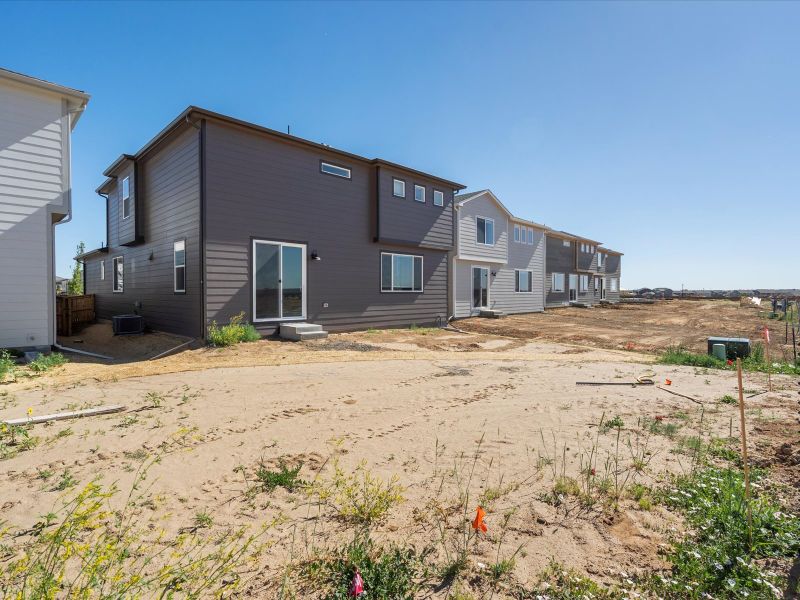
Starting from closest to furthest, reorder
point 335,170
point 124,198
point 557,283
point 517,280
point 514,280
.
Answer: point 335,170, point 124,198, point 514,280, point 517,280, point 557,283

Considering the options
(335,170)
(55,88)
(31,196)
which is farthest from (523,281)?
(31,196)

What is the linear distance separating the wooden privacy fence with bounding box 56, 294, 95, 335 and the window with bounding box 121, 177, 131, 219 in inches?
158

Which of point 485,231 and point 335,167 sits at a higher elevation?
point 335,167

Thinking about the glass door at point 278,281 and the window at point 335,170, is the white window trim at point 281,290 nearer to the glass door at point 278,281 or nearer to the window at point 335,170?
the glass door at point 278,281

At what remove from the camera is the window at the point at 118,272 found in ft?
50.1

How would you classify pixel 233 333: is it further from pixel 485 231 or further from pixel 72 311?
pixel 485 231

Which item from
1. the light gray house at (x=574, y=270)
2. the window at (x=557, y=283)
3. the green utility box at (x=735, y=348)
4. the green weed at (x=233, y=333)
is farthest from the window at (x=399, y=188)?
the window at (x=557, y=283)

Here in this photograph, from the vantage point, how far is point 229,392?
226 inches

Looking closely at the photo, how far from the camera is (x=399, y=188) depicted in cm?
1505

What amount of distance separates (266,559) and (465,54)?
13.1 metres

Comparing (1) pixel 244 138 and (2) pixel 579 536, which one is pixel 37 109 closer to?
(1) pixel 244 138

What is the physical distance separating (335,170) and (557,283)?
23.0m

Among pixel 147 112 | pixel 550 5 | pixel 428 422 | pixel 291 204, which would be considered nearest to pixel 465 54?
pixel 550 5

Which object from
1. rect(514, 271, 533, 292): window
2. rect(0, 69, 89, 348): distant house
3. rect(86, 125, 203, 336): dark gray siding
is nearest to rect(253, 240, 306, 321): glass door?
rect(86, 125, 203, 336): dark gray siding
